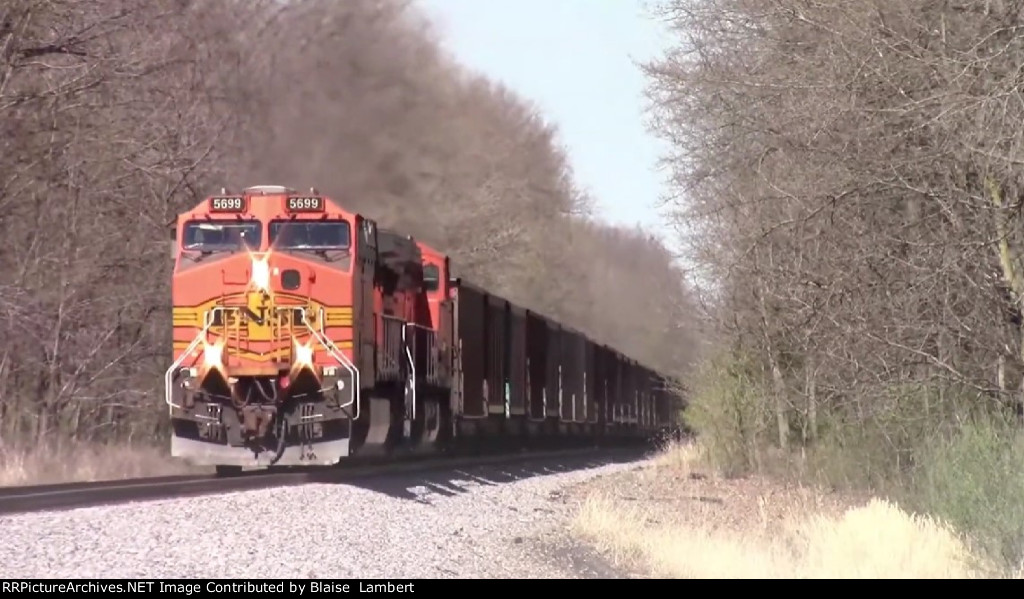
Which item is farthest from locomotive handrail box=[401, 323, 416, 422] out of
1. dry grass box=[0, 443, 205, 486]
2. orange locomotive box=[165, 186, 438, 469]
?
dry grass box=[0, 443, 205, 486]

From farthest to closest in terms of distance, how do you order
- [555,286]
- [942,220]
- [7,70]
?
[555,286] → [7,70] → [942,220]

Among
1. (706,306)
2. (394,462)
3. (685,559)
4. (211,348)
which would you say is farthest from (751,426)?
(685,559)

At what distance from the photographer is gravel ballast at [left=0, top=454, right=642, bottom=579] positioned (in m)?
8.66

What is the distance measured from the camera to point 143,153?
21.8 meters

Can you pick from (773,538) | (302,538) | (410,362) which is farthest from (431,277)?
(302,538)

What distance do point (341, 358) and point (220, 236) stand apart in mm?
2296

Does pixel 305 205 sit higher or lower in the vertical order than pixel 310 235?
higher

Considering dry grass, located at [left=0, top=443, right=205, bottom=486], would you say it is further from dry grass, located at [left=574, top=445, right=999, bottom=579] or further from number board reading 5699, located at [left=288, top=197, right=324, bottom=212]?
dry grass, located at [left=574, top=445, right=999, bottom=579]

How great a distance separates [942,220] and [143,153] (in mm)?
12577

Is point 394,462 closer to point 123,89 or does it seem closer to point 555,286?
point 123,89

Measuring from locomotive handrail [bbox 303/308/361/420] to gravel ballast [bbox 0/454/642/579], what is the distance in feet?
4.27

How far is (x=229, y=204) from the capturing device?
16.9 meters

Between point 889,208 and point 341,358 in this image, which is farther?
point 341,358

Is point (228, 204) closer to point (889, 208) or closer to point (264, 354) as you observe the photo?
point (264, 354)
